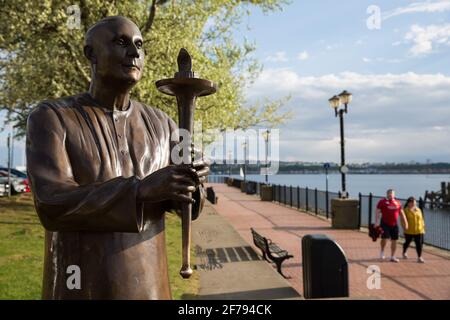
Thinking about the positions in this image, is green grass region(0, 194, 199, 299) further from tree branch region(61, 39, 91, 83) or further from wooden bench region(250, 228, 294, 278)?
tree branch region(61, 39, 91, 83)

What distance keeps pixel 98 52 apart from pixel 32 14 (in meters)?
12.7

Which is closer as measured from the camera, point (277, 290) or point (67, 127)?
point (67, 127)

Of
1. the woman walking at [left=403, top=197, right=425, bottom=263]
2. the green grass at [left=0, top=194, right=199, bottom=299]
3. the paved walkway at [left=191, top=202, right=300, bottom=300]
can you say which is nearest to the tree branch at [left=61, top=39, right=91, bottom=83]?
the green grass at [left=0, top=194, right=199, bottom=299]

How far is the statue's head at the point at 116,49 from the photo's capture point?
2.33 meters

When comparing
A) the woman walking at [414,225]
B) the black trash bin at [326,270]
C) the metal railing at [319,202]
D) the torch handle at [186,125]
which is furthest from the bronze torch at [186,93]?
the metal railing at [319,202]

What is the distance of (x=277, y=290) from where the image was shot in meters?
7.34

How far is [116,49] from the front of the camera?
2328mm

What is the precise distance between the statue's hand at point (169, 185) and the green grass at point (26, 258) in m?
5.38

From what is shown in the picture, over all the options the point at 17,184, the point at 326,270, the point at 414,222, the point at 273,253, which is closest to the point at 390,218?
the point at 414,222

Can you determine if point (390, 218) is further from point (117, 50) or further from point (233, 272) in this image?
point (117, 50)

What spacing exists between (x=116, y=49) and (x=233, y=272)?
7.18 metres

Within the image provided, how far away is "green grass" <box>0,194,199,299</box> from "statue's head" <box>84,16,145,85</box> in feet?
17.6
